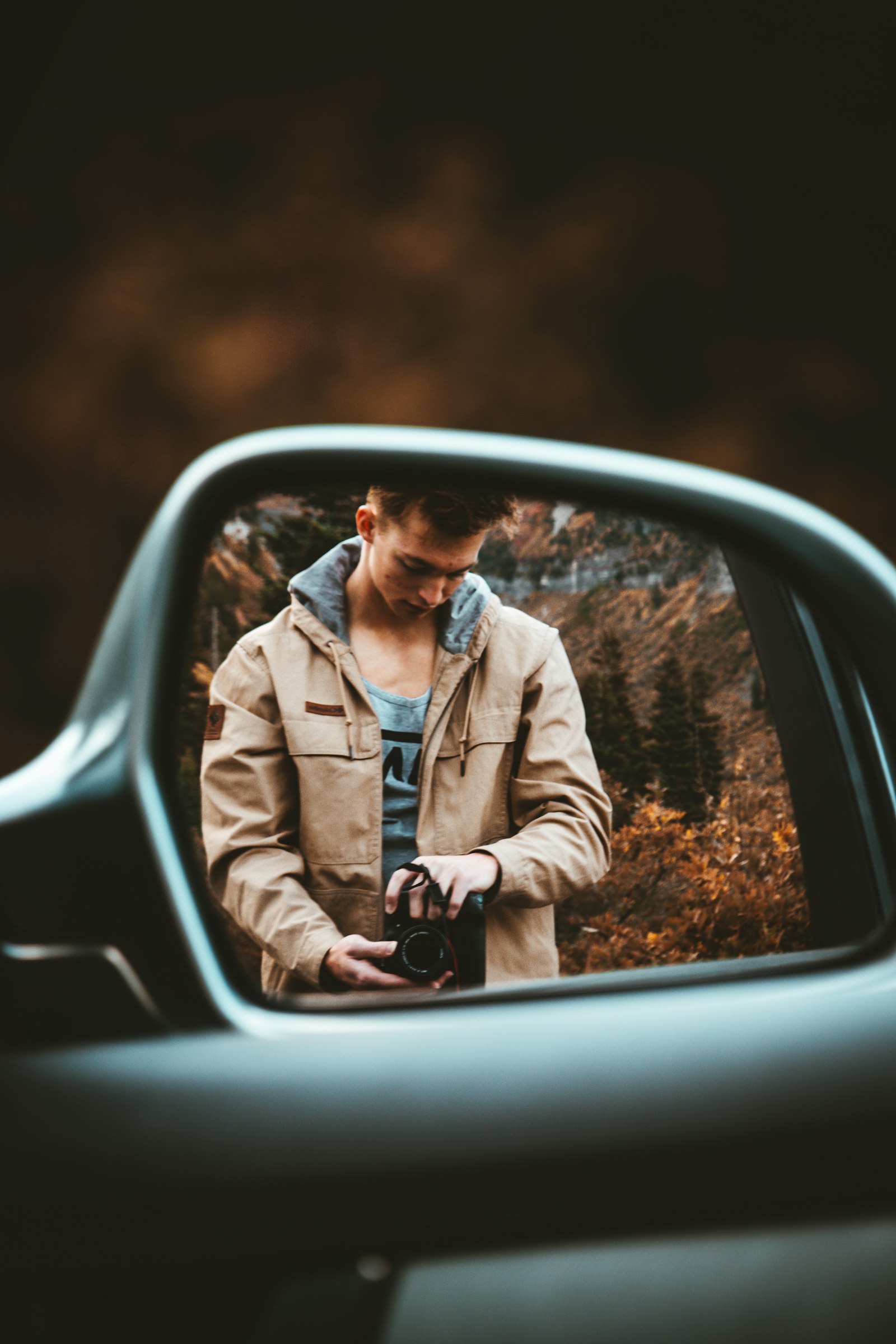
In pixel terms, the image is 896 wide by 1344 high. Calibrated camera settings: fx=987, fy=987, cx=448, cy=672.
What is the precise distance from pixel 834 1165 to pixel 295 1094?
1.68ft

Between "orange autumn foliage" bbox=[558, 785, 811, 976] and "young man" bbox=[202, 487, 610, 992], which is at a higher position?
"young man" bbox=[202, 487, 610, 992]

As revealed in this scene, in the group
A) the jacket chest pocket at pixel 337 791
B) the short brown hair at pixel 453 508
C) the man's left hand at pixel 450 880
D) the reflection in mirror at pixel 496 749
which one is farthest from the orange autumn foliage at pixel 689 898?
the short brown hair at pixel 453 508

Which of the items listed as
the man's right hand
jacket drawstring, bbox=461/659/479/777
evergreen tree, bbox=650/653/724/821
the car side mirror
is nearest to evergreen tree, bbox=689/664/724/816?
evergreen tree, bbox=650/653/724/821

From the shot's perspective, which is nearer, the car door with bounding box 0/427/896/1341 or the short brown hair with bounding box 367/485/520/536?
the car door with bounding box 0/427/896/1341

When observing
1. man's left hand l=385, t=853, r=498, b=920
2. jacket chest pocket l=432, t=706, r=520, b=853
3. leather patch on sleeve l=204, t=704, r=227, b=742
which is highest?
leather patch on sleeve l=204, t=704, r=227, b=742

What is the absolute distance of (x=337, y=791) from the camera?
3.67 ft

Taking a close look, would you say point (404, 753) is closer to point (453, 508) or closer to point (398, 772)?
point (398, 772)

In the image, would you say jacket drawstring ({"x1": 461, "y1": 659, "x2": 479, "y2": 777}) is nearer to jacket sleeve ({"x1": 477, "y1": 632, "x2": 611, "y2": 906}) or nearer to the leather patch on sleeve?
jacket sleeve ({"x1": 477, "y1": 632, "x2": 611, "y2": 906})

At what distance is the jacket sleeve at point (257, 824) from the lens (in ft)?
3.42

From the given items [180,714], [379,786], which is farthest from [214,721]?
[379,786]

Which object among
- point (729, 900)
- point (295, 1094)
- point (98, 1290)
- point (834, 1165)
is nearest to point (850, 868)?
point (729, 900)

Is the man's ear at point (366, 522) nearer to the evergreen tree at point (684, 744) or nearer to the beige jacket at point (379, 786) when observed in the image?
the beige jacket at point (379, 786)

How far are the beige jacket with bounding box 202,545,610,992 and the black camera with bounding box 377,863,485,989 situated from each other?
0.03 m

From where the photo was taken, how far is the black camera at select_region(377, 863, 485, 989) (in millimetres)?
1050
